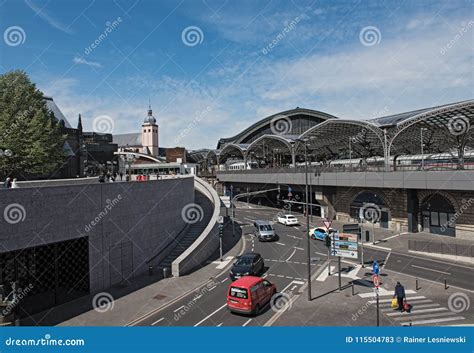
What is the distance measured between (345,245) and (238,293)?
771cm

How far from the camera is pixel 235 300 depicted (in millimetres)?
15828

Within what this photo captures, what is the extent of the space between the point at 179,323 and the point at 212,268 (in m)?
9.17

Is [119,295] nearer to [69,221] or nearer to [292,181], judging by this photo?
[69,221]

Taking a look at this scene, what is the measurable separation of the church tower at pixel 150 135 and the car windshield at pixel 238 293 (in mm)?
114108

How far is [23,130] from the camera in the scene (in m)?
29.6

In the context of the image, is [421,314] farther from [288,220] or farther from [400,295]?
[288,220]

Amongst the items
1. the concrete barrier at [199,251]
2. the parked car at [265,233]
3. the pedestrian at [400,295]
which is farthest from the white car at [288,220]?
the pedestrian at [400,295]

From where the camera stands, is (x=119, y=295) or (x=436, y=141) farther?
(x=436, y=141)

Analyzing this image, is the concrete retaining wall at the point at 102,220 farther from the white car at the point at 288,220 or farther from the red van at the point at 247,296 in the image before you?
the white car at the point at 288,220

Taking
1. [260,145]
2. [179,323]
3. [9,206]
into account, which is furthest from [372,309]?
[260,145]

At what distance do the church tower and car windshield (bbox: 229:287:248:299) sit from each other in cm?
11411

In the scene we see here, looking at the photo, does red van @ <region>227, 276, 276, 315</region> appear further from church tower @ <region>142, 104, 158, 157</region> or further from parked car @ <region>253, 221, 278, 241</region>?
church tower @ <region>142, 104, 158, 157</region>

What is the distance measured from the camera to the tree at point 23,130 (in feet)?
93.8

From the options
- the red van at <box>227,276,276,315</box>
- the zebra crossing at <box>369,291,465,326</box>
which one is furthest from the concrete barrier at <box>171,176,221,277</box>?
the zebra crossing at <box>369,291,465,326</box>
